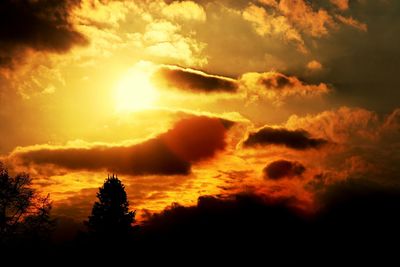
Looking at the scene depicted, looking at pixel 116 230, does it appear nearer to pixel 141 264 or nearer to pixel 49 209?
pixel 141 264

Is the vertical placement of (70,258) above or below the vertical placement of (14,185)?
below

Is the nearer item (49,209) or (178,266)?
(49,209)

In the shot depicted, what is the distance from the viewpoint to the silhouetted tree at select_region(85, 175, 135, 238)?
51.4 m

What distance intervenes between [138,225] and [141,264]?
4377 mm

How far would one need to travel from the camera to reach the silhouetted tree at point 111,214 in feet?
169

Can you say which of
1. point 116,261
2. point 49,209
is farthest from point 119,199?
point 49,209

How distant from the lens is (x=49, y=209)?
143 feet

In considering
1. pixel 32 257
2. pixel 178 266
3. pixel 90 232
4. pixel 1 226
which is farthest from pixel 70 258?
pixel 178 266

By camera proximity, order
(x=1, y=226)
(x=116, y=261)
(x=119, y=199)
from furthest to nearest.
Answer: (x=119, y=199) < (x=116, y=261) < (x=1, y=226)

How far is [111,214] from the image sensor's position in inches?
2047

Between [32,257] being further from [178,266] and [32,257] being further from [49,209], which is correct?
[178,266]

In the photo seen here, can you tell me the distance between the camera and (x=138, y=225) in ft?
181

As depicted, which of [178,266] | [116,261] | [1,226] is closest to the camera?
[1,226]

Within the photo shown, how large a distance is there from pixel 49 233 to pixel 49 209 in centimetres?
211
